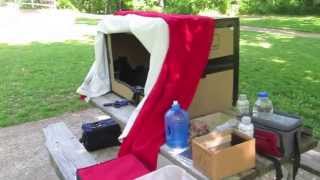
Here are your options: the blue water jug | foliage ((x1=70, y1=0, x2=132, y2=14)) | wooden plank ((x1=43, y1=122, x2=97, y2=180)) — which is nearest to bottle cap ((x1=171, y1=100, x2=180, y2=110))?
the blue water jug

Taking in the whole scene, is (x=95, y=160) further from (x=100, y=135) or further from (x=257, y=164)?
(x=257, y=164)

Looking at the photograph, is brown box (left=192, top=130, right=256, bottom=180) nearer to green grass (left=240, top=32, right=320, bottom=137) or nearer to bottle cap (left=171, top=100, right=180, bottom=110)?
bottle cap (left=171, top=100, right=180, bottom=110)

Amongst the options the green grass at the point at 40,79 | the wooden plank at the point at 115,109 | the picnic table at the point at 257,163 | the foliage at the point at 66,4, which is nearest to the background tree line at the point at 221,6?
the foliage at the point at 66,4

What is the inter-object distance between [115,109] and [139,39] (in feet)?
2.47

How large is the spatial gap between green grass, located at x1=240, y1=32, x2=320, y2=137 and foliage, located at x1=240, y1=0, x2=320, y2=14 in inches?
345

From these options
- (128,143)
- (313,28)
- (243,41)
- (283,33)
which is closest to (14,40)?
(243,41)

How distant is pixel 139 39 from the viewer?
267cm

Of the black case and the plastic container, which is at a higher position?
the plastic container


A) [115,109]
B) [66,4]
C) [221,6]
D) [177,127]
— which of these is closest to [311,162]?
[177,127]

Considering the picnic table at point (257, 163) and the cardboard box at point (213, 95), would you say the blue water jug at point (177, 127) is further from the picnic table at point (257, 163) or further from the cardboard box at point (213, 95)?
the cardboard box at point (213, 95)

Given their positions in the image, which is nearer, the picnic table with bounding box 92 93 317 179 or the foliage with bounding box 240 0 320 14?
the picnic table with bounding box 92 93 317 179

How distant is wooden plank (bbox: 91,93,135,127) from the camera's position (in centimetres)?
292

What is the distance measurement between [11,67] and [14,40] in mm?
4757

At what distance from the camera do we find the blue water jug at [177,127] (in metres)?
2.25
